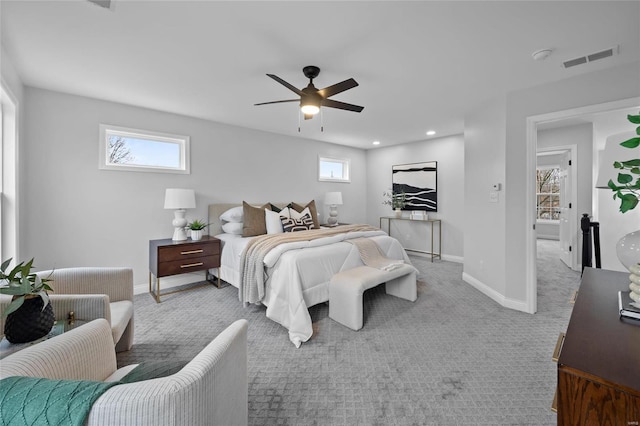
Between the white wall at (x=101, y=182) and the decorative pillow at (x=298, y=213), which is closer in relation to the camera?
the white wall at (x=101, y=182)

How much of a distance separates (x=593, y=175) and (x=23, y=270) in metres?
6.42

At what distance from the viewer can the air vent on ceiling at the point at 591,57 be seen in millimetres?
2238

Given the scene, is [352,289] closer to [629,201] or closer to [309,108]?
[309,108]

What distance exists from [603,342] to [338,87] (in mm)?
2231

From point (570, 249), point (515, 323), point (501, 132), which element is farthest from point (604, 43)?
point (570, 249)

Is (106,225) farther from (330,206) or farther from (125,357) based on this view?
(330,206)

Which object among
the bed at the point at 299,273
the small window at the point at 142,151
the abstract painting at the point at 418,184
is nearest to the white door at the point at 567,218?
the abstract painting at the point at 418,184

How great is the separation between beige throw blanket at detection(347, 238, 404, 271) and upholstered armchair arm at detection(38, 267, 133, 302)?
91.3 inches

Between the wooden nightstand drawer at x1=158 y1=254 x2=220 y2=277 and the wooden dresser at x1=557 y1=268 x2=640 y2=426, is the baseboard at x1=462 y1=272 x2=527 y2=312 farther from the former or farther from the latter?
the wooden nightstand drawer at x1=158 y1=254 x2=220 y2=277

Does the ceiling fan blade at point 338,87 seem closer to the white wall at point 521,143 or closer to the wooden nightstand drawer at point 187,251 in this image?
the white wall at point 521,143

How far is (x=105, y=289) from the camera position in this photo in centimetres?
211

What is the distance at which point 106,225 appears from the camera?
3381 millimetres

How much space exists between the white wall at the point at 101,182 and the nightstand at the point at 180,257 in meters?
0.34

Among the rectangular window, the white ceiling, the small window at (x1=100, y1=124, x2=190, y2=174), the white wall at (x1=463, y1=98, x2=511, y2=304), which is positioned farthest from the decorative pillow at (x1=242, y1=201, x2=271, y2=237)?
the rectangular window
